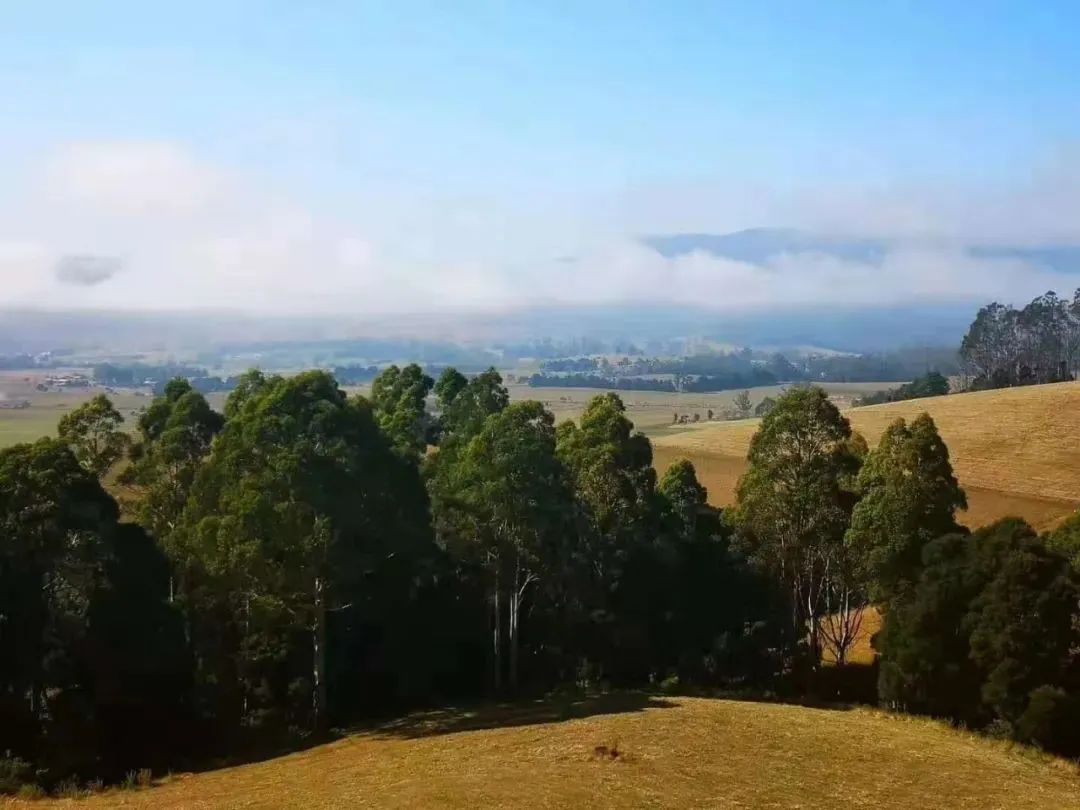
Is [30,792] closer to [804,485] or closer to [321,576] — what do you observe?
[321,576]

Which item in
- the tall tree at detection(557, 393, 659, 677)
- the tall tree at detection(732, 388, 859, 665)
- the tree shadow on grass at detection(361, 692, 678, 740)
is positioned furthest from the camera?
the tall tree at detection(557, 393, 659, 677)

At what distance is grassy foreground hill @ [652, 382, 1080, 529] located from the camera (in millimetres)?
64188

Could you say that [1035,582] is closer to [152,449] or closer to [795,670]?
[795,670]

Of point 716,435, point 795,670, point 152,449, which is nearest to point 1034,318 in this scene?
point 716,435

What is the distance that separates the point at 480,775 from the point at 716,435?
80.2 meters

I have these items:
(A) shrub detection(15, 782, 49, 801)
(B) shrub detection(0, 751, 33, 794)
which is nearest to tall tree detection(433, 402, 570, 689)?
(B) shrub detection(0, 751, 33, 794)

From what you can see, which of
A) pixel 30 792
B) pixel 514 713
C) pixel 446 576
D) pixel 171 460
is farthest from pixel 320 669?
pixel 171 460

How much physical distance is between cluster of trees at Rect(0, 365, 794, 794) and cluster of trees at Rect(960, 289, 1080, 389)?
123 metres

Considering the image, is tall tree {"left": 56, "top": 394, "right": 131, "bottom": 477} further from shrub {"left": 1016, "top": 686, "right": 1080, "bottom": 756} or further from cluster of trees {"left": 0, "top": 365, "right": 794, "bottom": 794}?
shrub {"left": 1016, "top": 686, "right": 1080, "bottom": 756}

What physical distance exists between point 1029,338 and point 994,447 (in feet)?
273

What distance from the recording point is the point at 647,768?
72.5 feet

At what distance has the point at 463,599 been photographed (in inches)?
1470

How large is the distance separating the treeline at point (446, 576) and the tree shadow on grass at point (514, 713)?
2413mm

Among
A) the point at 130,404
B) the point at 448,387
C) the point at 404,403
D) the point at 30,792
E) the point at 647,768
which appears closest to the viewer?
the point at 647,768
